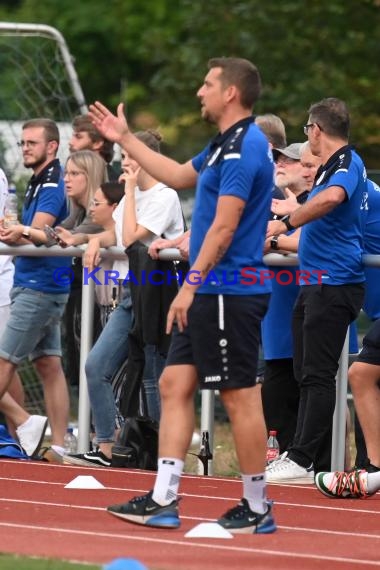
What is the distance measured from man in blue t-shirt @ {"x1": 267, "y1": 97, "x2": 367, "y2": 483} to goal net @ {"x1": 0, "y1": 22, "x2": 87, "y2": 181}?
619 cm

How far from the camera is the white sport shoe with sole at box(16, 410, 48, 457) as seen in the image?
11659mm

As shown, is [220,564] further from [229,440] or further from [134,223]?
[229,440]

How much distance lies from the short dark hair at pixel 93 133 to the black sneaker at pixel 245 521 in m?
4.70

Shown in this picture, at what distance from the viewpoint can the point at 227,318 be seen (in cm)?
822

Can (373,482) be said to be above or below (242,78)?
below

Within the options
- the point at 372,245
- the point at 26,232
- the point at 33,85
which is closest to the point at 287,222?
the point at 372,245

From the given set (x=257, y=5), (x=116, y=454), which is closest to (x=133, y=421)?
(x=116, y=454)

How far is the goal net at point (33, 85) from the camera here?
53.2ft

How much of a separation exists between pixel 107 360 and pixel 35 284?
2.97 feet

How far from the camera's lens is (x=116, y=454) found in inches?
433

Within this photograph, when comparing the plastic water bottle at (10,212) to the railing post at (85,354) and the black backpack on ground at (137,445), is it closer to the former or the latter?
the railing post at (85,354)

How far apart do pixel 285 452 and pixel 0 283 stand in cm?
285

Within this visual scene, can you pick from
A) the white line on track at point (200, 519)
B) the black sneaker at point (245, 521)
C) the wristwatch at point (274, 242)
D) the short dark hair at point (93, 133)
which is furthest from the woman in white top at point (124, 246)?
the black sneaker at point (245, 521)

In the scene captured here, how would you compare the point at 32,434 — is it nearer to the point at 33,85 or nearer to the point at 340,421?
the point at 340,421
